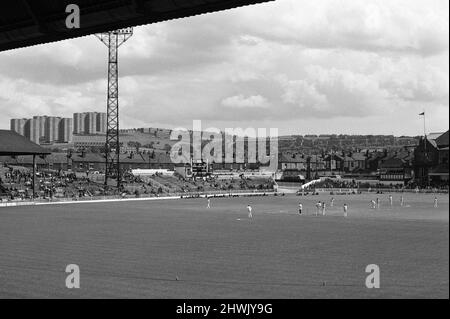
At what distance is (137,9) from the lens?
1080 cm

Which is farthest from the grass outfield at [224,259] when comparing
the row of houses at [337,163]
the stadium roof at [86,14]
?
the row of houses at [337,163]

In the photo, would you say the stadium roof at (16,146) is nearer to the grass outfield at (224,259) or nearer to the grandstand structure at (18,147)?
the grandstand structure at (18,147)

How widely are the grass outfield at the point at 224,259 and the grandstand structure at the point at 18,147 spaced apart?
2760 cm

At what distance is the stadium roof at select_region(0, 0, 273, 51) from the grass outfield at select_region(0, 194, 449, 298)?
5.72 metres

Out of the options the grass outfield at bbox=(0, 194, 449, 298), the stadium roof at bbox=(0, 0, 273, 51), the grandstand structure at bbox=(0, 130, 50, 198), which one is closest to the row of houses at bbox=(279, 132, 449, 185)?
the grandstand structure at bbox=(0, 130, 50, 198)

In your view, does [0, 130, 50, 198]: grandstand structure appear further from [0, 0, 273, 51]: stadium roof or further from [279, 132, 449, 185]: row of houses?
[279, 132, 449, 185]: row of houses

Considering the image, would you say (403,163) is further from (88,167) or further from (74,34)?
(74,34)

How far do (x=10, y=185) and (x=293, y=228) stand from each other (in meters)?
46.6

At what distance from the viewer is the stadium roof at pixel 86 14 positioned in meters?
10.6

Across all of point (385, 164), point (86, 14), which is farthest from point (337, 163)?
point (86, 14)

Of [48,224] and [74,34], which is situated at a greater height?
[74,34]

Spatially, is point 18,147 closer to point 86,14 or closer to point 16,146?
point 16,146
